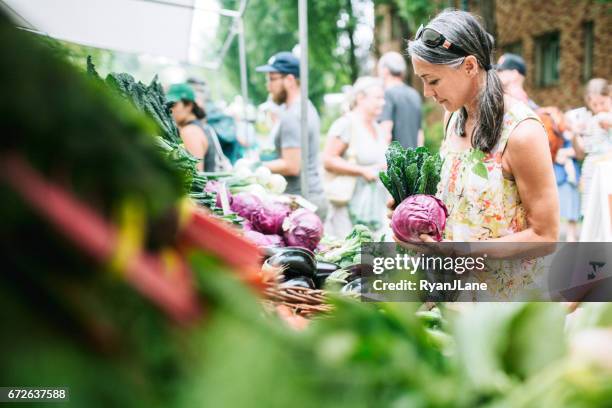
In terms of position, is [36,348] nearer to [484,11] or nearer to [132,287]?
[132,287]

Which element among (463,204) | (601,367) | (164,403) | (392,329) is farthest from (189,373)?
(463,204)

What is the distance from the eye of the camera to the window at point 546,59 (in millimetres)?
15675

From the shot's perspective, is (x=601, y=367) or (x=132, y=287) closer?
(x=132, y=287)

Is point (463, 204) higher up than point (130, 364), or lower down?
higher up

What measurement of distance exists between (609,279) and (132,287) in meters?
1.47

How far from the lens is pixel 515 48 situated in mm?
16797

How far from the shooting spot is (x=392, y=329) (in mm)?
802

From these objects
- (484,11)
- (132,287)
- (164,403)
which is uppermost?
(484,11)

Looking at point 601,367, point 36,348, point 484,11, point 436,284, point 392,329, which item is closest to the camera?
point 36,348

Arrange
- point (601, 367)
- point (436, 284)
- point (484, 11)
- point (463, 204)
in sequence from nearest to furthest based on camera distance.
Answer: point (601, 367), point (436, 284), point (463, 204), point (484, 11)

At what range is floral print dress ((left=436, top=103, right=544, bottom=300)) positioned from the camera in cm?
228

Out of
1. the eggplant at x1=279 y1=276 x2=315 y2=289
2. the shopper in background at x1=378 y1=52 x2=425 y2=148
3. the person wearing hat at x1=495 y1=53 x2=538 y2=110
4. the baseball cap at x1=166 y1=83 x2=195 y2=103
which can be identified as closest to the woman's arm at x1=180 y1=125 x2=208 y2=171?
the baseball cap at x1=166 y1=83 x2=195 y2=103

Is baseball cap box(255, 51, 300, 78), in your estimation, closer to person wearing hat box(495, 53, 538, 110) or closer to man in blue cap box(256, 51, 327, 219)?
man in blue cap box(256, 51, 327, 219)

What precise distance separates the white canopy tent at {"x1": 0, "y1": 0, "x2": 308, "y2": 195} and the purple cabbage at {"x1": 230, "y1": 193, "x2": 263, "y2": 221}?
106cm
